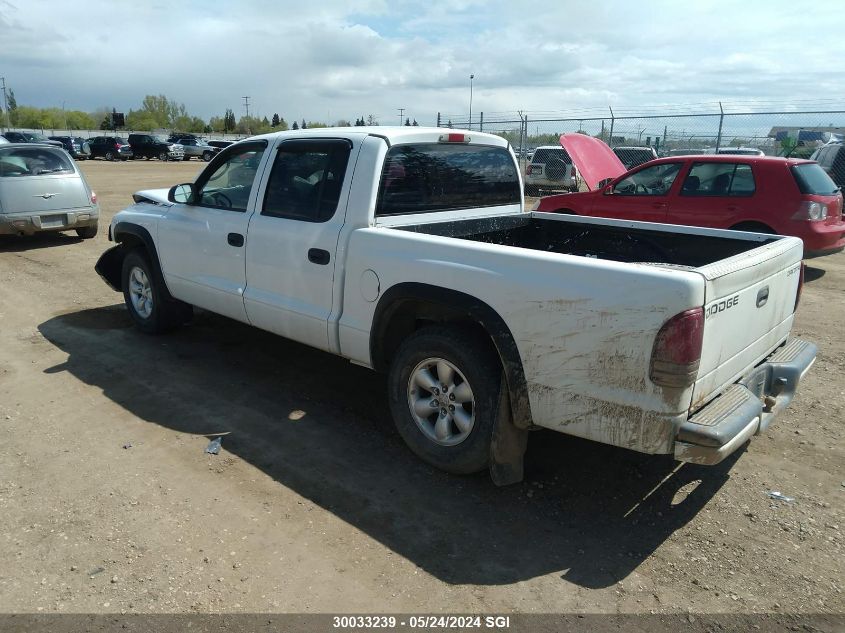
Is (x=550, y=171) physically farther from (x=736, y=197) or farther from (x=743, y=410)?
(x=743, y=410)

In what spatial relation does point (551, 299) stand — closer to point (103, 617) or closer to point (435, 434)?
point (435, 434)

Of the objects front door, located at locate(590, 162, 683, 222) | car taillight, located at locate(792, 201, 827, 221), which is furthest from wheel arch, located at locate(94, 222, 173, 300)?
car taillight, located at locate(792, 201, 827, 221)

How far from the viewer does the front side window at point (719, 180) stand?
8641 millimetres

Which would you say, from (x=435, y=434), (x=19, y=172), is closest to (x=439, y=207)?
(x=435, y=434)

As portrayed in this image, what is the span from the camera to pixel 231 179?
5.16 metres

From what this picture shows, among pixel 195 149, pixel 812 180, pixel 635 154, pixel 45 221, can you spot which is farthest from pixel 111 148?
pixel 812 180

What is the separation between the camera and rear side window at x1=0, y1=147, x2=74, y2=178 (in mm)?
10383

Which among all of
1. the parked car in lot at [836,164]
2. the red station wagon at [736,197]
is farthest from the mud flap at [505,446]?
the parked car in lot at [836,164]

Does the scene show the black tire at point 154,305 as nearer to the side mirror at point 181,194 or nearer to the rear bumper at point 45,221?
the side mirror at point 181,194

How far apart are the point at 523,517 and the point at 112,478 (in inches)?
93.0

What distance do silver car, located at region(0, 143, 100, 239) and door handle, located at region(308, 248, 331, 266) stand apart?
8.20m

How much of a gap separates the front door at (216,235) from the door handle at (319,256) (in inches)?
31.8

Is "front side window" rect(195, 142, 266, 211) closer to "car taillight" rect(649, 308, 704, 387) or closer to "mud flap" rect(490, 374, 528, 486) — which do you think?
"mud flap" rect(490, 374, 528, 486)

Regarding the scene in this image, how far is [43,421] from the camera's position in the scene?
4469 millimetres
